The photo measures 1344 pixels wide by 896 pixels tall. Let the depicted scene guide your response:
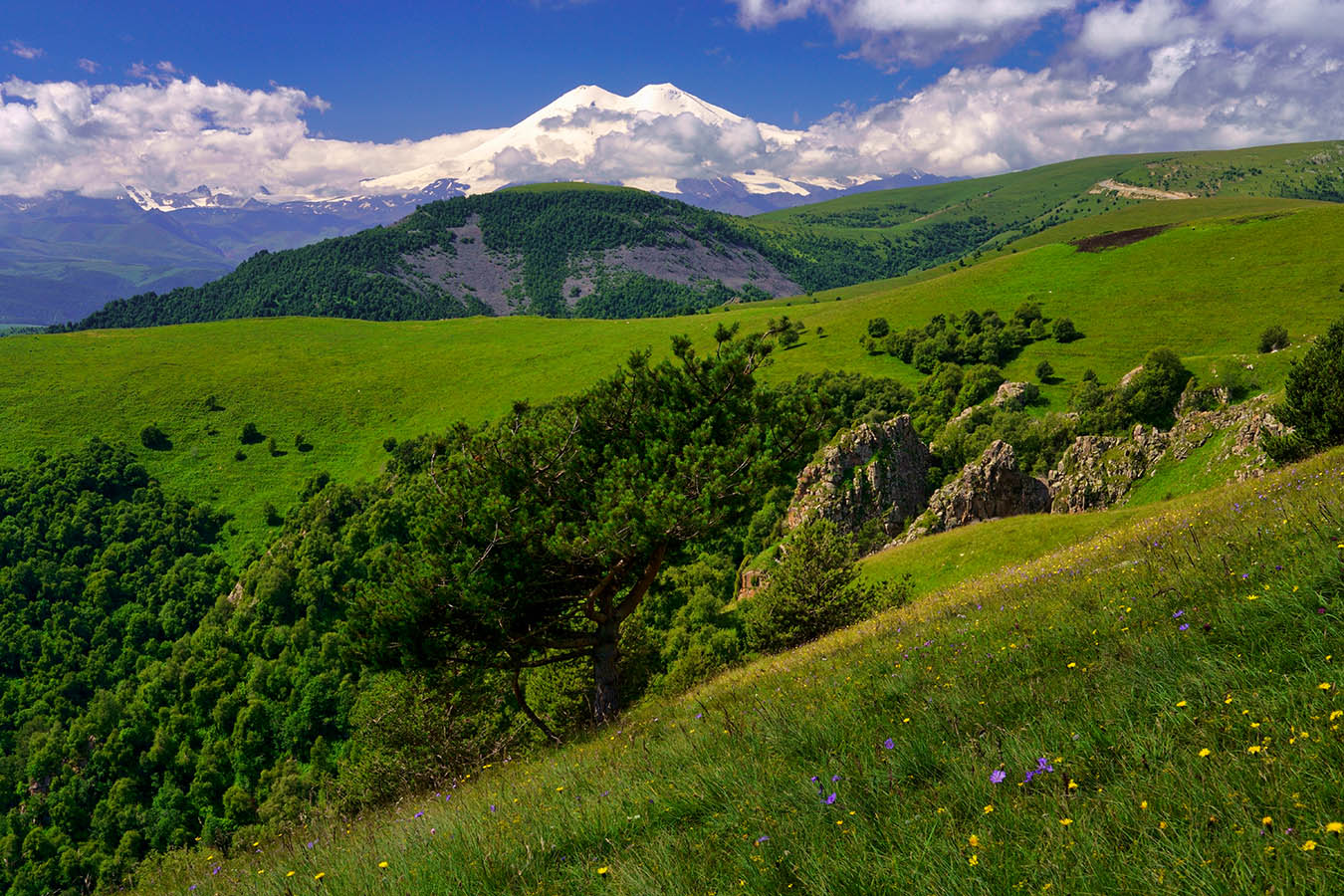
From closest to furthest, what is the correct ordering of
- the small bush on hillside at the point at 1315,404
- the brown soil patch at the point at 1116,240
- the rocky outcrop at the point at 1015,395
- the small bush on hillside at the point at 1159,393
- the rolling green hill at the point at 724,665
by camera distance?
the rolling green hill at the point at 724,665 → the small bush on hillside at the point at 1315,404 → the small bush on hillside at the point at 1159,393 → the rocky outcrop at the point at 1015,395 → the brown soil patch at the point at 1116,240

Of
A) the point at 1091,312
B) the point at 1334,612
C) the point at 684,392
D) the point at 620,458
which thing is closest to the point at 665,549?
the point at 620,458

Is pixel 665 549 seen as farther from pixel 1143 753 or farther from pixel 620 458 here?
pixel 1143 753

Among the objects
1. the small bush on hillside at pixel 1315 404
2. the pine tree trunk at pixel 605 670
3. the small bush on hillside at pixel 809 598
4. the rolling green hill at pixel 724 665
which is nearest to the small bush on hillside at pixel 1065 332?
the rolling green hill at pixel 724 665

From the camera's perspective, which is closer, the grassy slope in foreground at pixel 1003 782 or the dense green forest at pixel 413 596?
the grassy slope in foreground at pixel 1003 782

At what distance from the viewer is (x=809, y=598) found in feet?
94.3

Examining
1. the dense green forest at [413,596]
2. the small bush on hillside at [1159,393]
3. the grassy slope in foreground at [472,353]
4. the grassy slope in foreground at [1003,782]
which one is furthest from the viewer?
the grassy slope in foreground at [472,353]

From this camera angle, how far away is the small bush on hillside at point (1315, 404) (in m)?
27.7

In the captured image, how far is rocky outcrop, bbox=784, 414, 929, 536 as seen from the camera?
59.6m

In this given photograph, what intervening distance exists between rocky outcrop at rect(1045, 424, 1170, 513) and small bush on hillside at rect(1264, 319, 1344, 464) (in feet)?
61.1

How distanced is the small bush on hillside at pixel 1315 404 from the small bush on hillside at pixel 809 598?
712 inches

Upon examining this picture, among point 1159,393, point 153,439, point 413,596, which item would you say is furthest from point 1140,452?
point 153,439

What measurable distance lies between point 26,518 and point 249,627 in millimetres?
54331

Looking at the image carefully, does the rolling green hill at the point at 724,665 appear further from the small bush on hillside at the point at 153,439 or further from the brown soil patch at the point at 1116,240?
the brown soil patch at the point at 1116,240

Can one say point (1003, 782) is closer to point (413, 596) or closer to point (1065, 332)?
point (413, 596)
